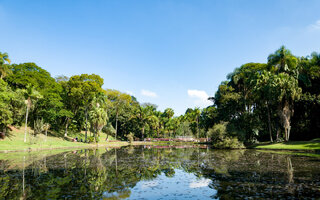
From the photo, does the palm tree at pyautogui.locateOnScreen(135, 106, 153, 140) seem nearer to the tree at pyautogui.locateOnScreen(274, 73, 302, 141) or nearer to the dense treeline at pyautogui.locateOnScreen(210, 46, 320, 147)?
the dense treeline at pyautogui.locateOnScreen(210, 46, 320, 147)

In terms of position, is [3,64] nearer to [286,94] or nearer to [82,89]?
[82,89]

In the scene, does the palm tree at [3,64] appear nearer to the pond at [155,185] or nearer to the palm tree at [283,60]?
the pond at [155,185]

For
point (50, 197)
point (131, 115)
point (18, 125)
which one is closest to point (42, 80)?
point (18, 125)

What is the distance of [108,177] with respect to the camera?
50.8ft

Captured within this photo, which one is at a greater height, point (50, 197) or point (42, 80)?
point (42, 80)

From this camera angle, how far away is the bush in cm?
4438

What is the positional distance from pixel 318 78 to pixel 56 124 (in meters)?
69.3

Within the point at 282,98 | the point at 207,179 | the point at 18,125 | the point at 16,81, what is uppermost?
the point at 16,81

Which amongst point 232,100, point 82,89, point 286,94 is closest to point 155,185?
point 286,94

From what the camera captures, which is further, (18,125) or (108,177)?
(18,125)

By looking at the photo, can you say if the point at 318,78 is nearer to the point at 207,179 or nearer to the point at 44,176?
the point at 207,179

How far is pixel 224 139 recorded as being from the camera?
148ft

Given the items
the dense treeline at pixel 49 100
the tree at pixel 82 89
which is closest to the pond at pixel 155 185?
the dense treeline at pixel 49 100

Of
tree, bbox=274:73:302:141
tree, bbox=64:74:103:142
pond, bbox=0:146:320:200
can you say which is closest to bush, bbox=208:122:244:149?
tree, bbox=274:73:302:141
